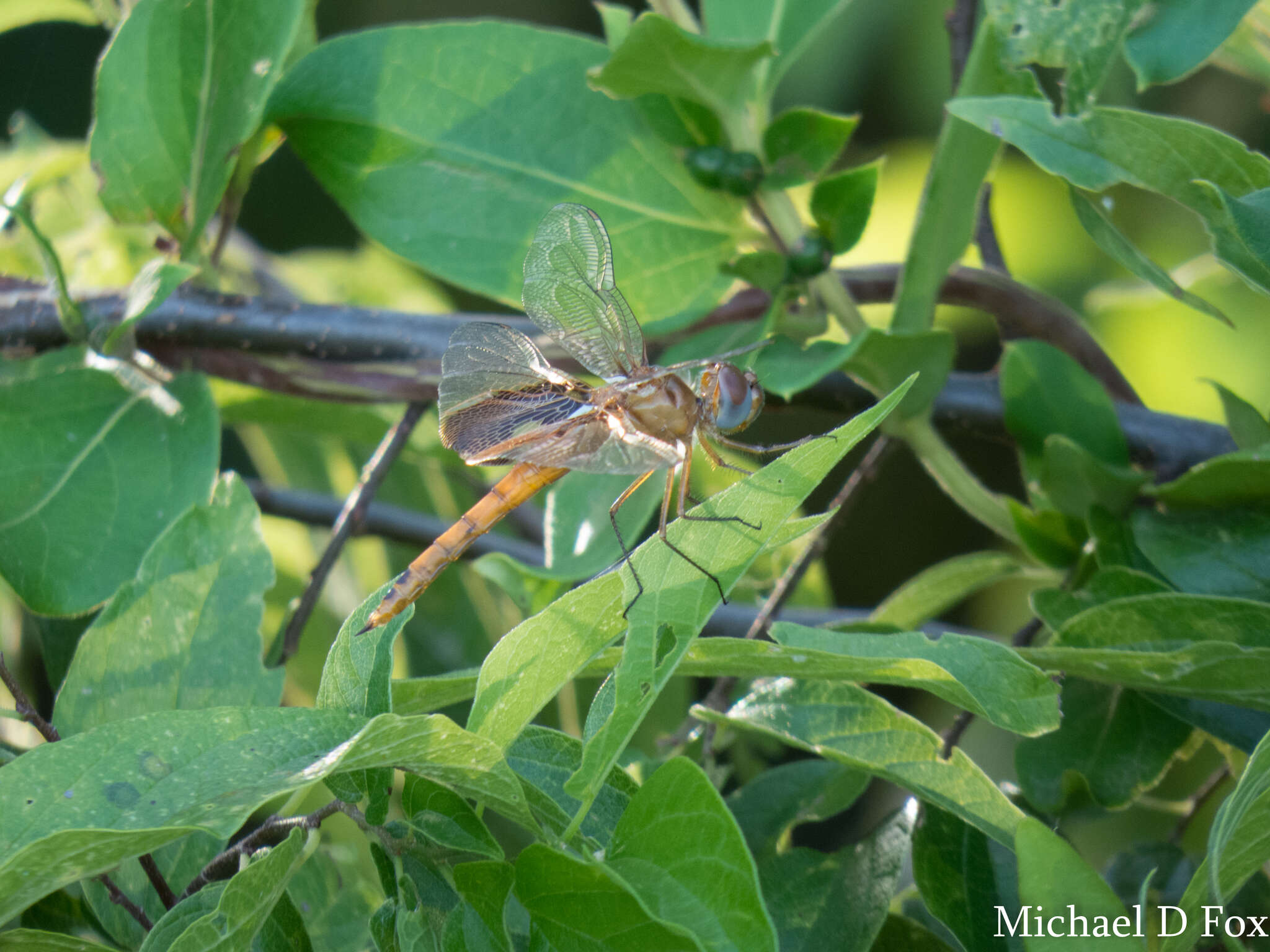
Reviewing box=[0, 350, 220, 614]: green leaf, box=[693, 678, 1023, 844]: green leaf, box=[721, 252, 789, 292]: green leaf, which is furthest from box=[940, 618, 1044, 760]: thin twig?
box=[0, 350, 220, 614]: green leaf

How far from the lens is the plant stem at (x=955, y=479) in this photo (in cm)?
81

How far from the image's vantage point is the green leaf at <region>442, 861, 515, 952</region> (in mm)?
475

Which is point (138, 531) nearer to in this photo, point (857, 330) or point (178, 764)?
point (178, 764)

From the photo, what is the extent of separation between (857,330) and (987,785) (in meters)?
0.43

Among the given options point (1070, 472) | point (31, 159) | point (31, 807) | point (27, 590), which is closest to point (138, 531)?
point (27, 590)

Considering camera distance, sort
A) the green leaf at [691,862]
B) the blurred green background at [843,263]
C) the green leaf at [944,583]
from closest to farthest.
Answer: the green leaf at [691,862] → the green leaf at [944,583] → the blurred green background at [843,263]

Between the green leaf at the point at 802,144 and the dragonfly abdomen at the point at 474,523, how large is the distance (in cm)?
31

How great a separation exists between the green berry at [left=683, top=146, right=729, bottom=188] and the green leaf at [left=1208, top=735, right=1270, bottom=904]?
57 centimetres

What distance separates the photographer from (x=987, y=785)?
52 cm

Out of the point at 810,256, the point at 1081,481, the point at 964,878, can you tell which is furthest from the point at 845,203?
the point at 964,878

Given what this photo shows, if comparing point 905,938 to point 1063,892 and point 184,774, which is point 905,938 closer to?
point 1063,892

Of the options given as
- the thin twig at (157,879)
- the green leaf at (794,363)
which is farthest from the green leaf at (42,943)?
the green leaf at (794,363)

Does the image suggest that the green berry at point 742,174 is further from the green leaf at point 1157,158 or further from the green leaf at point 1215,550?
the green leaf at point 1215,550

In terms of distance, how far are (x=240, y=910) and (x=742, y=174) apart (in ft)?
2.08
